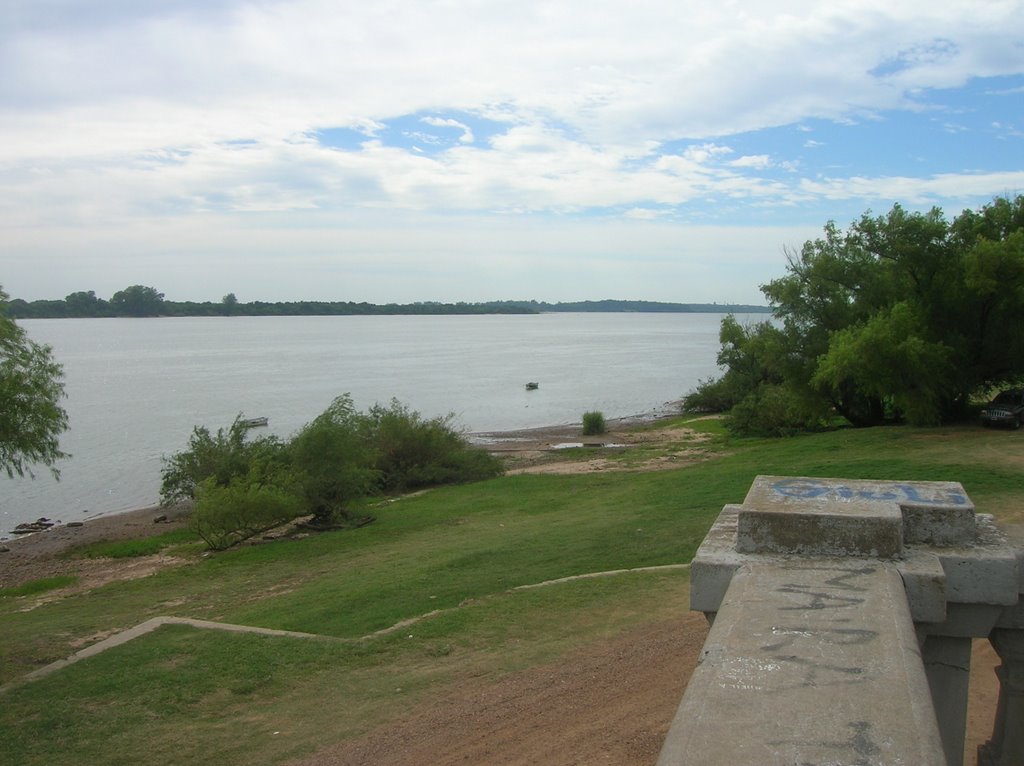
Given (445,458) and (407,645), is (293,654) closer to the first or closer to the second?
(407,645)

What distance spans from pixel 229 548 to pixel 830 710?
2339 cm

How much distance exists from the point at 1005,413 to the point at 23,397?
90.5ft

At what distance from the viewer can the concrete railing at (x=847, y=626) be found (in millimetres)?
2893

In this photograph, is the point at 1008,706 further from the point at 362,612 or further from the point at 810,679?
the point at 362,612

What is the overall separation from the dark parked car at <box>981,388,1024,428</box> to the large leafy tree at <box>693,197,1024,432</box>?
1100mm

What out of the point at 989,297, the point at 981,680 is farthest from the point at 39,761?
A: the point at 989,297

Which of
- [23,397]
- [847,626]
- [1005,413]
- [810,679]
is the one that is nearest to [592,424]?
[1005,413]

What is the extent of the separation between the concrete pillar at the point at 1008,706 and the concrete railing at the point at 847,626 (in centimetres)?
1

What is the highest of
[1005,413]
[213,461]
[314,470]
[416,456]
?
[1005,413]

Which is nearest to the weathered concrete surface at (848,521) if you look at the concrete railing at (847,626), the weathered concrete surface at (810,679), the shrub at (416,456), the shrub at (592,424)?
the concrete railing at (847,626)

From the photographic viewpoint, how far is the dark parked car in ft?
93.0

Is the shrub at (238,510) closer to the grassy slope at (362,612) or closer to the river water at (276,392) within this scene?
the grassy slope at (362,612)

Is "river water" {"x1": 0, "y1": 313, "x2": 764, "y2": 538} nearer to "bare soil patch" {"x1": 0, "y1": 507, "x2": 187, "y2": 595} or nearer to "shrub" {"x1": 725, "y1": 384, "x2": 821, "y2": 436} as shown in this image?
"bare soil patch" {"x1": 0, "y1": 507, "x2": 187, "y2": 595}

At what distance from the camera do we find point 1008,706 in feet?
19.5
